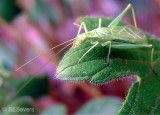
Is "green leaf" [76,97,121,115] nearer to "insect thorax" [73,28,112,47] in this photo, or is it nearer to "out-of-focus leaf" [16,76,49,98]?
"out-of-focus leaf" [16,76,49,98]

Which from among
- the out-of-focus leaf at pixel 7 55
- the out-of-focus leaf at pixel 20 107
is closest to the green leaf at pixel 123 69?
the out-of-focus leaf at pixel 20 107

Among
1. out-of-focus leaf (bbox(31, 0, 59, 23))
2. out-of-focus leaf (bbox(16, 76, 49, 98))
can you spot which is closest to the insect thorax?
out-of-focus leaf (bbox(16, 76, 49, 98))

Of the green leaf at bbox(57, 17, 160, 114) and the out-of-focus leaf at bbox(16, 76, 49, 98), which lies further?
the out-of-focus leaf at bbox(16, 76, 49, 98)

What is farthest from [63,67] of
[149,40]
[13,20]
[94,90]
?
[13,20]

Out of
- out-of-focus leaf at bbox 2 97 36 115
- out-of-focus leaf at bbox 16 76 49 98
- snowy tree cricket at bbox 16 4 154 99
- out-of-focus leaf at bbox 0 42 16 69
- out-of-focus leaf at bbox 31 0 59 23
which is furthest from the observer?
out-of-focus leaf at bbox 31 0 59 23

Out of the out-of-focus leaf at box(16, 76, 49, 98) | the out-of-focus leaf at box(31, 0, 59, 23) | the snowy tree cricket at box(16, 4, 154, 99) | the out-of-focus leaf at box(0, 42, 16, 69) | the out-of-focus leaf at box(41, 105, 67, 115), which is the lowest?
the out-of-focus leaf at box(41, 105, 67, 115)

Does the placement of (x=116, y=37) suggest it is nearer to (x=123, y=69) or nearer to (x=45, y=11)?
(x=123, y=69)

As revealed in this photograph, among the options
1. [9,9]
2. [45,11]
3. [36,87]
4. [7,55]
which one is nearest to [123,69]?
[36,87]
